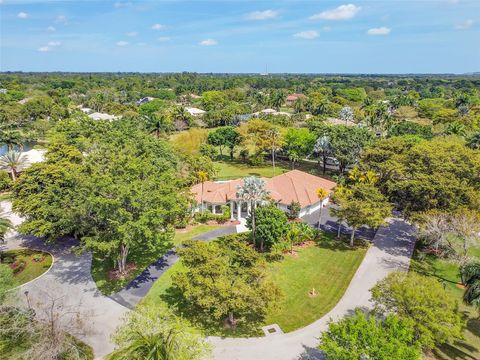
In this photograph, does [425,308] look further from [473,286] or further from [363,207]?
[363,207]

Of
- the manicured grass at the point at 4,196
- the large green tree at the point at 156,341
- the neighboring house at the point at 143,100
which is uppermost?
the neighboring house at the point at 143,100

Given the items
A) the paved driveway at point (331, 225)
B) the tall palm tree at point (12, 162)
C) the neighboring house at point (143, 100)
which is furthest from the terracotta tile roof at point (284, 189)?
the neighboring house at point (143, 100)

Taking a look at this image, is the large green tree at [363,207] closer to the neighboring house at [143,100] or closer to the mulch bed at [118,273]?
the mulch bed at [118,273]

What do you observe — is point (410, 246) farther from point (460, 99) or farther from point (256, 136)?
point (460, 99)

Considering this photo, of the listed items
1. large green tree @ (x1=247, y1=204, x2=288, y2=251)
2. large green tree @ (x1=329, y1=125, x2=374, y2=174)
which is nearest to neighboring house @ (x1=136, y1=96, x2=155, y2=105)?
large green tree @ (x1=329, y1=125, x2=374, y2=174)

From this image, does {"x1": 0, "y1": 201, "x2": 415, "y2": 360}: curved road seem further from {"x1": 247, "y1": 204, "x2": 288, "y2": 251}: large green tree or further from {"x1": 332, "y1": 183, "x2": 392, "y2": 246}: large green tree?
{"x1": 247, "y1": 204, "x2": 288, "y2": 251}: large green tree

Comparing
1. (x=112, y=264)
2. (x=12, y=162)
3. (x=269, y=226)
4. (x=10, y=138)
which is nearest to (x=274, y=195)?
(x=269, y=226)
